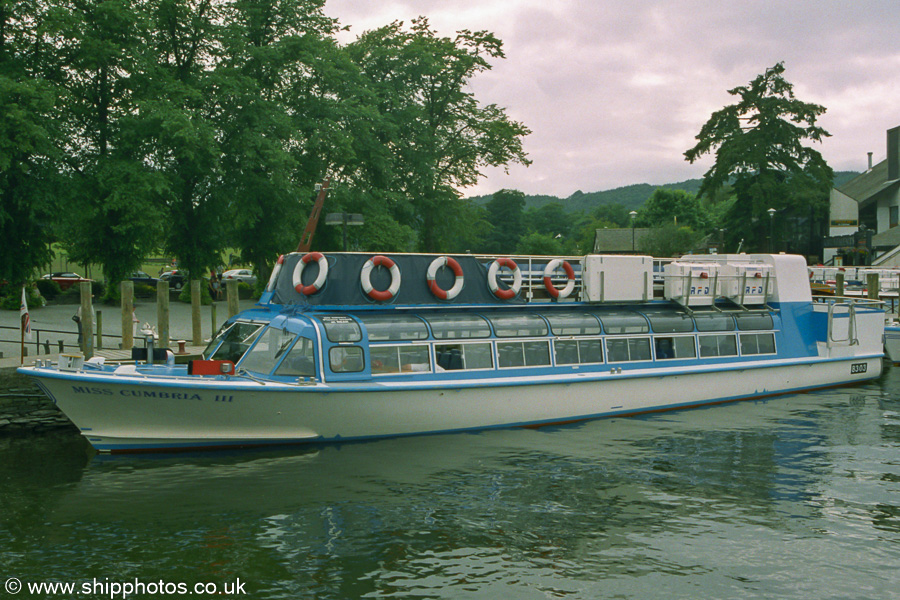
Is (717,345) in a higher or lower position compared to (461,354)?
lower

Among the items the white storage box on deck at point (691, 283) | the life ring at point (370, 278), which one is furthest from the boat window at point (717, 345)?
the life ring at point (370, 278)

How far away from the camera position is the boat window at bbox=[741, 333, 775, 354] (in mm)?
20000

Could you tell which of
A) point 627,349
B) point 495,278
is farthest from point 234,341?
point 627,349

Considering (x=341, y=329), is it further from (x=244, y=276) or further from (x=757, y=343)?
(x=244, y=276)

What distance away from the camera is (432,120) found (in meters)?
47.6

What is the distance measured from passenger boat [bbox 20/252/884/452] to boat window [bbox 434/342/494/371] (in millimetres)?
29

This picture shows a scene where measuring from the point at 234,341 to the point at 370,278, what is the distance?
3.03 meters

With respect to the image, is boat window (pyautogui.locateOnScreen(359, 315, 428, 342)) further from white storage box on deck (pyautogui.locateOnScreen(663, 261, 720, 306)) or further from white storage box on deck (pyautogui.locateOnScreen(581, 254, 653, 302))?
white storage box on deck (pyautogui.locateOnScreen(663, 261, 720, 306))

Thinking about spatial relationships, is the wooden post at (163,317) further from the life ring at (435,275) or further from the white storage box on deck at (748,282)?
the white storage box on deck at (748,282)

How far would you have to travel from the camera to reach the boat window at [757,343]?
20.0 m

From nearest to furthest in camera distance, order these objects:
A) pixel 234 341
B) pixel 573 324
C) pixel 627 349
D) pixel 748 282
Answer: pixel 234 341 → pixel 573 324 → pixel 627 349 → pixel 748 282

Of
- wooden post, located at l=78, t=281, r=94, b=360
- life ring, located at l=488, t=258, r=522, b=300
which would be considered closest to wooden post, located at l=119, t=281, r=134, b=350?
Answer: wooden post, located at l=78, t=281, r=94, b=360

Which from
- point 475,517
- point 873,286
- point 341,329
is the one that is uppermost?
point 873,286

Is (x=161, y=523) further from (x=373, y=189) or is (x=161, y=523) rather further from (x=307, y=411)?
(x=373, y=189)
